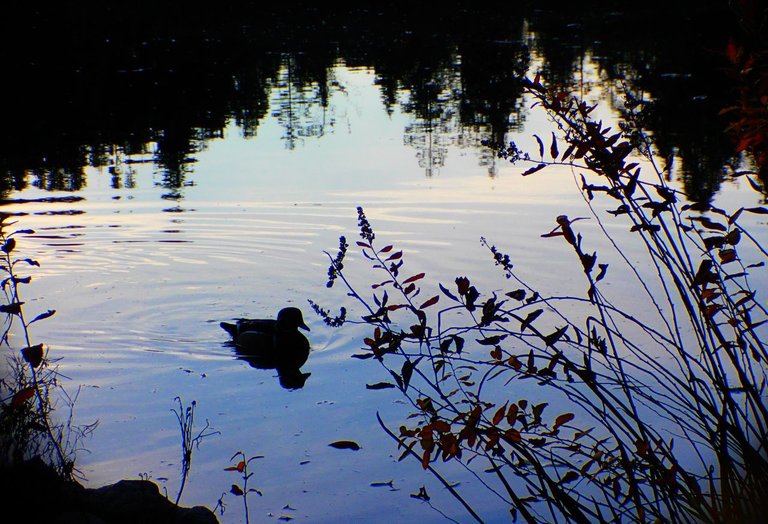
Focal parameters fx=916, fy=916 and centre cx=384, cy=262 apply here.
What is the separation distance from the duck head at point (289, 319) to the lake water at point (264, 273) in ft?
0.86

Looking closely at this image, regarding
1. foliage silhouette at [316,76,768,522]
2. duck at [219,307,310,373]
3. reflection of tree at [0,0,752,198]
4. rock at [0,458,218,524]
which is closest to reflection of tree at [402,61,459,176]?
reflection of tree at [0,0,752,198]

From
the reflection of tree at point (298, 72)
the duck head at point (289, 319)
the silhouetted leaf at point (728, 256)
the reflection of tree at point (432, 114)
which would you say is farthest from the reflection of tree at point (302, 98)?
the silhouetted leaf at point (728, 256)

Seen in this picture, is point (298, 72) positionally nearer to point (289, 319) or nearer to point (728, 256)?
point (289, 319)

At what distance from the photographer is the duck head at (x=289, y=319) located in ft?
25.9

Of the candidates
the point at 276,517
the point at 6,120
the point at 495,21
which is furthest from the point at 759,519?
the point at 495,21

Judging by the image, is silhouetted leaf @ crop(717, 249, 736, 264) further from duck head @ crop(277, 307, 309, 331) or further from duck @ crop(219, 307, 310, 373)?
duck head @ crop(277, 307, 309, 331)

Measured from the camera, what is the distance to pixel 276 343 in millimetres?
7484

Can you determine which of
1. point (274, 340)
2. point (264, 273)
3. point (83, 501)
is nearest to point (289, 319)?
point (274, 340)

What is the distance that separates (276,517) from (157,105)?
1685 cm

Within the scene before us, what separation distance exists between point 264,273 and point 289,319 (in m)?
1.94

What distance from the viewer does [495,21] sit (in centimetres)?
3912

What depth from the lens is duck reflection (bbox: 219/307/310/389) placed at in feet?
24.3

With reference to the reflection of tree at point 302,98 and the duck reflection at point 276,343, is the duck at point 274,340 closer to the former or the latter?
the duck reflection at point 276,343

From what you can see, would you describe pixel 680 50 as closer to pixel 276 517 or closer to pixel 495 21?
pixel 495 21
